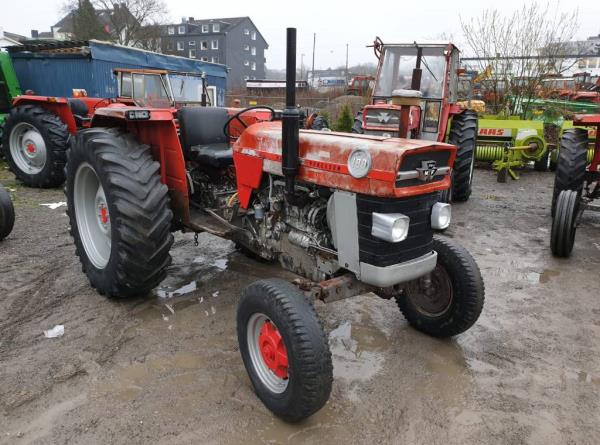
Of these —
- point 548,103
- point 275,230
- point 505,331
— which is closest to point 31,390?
point 275,230

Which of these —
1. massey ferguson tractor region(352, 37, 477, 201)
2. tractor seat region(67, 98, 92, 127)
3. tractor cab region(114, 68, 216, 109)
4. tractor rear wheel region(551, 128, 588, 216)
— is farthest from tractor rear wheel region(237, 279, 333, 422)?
tractor seat region(67, 98, 92, 127)

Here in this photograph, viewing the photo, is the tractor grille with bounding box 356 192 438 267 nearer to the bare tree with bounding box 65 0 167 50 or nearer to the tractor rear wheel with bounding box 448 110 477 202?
the tractor rear wheel with bounding box 448 110 477 202

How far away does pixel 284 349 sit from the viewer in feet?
7.16

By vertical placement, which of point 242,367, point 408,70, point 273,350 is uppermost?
point 408,70

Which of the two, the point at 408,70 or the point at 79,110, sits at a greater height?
the point at 408,70

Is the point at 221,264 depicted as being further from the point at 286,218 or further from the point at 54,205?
the point at 54,205

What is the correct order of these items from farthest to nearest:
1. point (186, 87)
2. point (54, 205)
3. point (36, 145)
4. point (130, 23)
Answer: point (130, 23) → point (186, 87) → point (36, 145) → point (54, 205)

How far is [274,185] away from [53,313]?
1.73m

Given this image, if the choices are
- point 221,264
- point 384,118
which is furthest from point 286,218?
point 384,118

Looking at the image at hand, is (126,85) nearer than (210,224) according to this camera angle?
No

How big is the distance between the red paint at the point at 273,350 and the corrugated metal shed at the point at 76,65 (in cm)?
1150

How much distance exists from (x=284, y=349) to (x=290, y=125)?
1.09m

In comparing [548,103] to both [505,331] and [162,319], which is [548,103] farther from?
[162,319]

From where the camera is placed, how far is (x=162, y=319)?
3.11 metres
